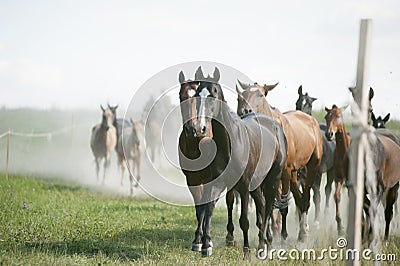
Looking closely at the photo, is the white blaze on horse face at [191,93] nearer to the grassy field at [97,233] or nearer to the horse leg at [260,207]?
the horse leg at [260,207]

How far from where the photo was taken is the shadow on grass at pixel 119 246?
8.99 metres

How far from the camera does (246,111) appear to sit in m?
11.0

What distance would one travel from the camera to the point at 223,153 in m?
9.17

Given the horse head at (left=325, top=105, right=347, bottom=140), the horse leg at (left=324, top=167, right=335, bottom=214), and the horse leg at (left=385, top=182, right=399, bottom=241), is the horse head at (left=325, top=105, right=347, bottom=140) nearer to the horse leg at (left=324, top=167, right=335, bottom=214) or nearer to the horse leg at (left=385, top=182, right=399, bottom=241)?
the horse leg at (left=385, top=182, right=399, bottom=241)

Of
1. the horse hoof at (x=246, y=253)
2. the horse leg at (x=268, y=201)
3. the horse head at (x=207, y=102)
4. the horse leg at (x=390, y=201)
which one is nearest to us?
the horse head at (x=207, y=102)

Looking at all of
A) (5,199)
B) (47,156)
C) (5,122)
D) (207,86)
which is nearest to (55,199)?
(5,199)

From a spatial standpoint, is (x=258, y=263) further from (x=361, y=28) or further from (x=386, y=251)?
(x=361, y=28)

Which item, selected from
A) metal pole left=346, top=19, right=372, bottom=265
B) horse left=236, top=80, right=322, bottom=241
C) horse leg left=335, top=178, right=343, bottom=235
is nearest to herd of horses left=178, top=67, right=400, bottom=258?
horse left=236, top=80, right=322, bottom=241

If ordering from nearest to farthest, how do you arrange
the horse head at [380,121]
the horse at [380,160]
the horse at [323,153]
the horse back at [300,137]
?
the horse at [380,160], the horse back at [300,137], the horse head at [380,121], the horse at [323,153]

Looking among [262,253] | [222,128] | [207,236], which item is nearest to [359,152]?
[222,128]

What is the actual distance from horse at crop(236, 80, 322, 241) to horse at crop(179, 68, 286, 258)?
3.71 ft

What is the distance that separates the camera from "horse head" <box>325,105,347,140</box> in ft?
Result: 36.5

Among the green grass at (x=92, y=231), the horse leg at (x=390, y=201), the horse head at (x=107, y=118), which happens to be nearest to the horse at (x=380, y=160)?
the horse leg at (x=390, y=201)

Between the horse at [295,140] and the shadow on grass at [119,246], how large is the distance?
6.69ft
